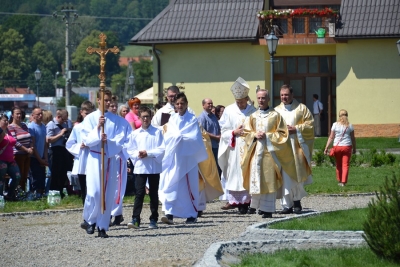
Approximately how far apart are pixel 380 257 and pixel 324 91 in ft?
109

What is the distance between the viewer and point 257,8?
140ft

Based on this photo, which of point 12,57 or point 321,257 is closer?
point 321,257

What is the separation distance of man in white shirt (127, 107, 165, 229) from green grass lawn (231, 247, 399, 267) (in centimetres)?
355

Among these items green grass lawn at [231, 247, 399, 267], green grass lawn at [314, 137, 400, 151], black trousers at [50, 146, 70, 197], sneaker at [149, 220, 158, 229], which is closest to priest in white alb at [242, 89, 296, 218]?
sneaker at [149, 220, 158, 229]

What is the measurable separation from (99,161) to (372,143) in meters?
24.9

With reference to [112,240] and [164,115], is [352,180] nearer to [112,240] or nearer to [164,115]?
[164,115]

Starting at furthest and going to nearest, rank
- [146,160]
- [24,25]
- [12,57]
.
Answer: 1. [24,25]
2. [12,57]
3. [146,160]

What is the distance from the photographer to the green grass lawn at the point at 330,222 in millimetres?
13226

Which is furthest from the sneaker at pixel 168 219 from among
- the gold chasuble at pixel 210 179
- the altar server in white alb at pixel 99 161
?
the altar server in white alb at pixel 99 161

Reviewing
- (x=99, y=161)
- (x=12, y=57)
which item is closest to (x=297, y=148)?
(x=99, y=161)

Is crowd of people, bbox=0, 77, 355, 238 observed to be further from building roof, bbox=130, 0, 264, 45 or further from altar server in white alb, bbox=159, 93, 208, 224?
building roof, bbox=130, 0, 264, 45

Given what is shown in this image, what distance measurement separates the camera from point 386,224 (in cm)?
1052

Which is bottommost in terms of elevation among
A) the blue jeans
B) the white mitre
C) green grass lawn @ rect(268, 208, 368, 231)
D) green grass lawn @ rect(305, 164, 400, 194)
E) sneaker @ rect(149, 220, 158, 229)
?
sneaker @ rect(149, 220, 158, 229)

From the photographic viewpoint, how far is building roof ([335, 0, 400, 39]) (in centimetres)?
4094
